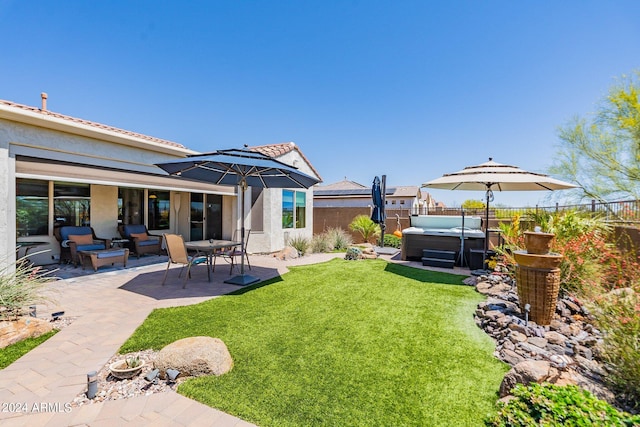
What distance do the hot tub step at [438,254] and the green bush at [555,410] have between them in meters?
7.51

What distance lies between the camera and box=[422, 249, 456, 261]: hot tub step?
9917 mm

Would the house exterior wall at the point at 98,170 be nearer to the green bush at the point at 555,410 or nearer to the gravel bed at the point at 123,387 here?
the gravel bed at the point at 123,387

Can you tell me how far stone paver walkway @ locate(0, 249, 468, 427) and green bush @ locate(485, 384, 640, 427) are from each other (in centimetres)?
247

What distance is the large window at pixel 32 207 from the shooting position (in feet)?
30.1

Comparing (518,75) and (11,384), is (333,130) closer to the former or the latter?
(518,75)

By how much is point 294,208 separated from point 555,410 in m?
12.7

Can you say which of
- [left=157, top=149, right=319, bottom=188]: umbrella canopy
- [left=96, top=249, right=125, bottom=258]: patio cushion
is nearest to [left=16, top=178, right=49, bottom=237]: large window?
[left=96, top=249, right=125, bottom=258]: patio cushion

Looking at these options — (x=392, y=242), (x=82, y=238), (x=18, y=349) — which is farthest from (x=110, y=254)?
(x=392, y=242)

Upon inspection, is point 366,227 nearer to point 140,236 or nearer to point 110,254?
point 140,236

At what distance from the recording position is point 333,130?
65.0 ft

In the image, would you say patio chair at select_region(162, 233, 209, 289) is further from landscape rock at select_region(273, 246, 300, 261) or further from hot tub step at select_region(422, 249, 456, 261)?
hot tub step at select_region(422, 249, 456, 261)

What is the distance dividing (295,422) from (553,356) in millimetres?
3473

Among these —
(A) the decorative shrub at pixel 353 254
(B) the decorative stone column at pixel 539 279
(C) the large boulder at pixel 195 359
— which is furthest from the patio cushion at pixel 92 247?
(B) the decorative stone column at pixel 539 279

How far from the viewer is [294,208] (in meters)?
14.4
